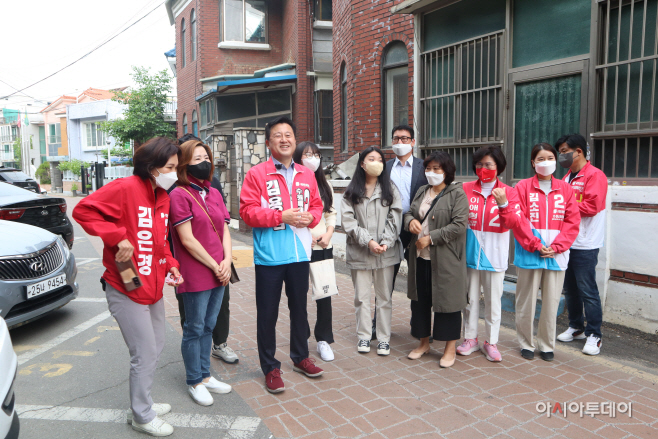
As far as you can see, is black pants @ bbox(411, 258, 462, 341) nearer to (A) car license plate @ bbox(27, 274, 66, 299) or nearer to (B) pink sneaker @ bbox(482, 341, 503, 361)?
(B) pink sneaker @ bbox(482, 341, 503, 361)

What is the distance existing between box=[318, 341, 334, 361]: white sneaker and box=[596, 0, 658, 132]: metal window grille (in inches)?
151

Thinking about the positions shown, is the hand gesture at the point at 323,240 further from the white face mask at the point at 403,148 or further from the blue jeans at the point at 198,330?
the white face mask at the point at 403,148

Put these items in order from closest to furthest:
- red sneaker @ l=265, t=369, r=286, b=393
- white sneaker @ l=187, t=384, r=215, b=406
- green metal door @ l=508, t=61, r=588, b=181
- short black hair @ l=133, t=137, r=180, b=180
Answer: short black hair @ l=133, t=137, r=180, b=180 < white sneaker @ l=187, t=384, r=215, b=406 < red sneaker @ l=265, t=369, r=286, b=393 < green metal door @ l=508, t=61, r=588, b=181

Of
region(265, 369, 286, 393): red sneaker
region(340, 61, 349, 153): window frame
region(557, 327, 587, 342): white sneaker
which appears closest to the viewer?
region(265, 369, 286, 393): red sneaker

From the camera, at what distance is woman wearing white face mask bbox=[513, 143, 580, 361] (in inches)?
162

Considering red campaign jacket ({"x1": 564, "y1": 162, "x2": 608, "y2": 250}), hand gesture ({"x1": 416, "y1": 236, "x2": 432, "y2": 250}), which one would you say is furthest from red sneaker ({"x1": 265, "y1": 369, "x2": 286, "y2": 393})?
red campaign jacket ({"x1": 564, "y1": 162, "x2": 608, "y2": 250})

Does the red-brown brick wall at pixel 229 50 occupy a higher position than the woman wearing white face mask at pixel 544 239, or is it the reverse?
the red-brown brick wall at pixel 229 50

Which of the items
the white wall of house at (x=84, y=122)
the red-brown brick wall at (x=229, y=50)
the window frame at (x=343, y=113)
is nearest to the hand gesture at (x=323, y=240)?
the window frame at (x=343, y=113)

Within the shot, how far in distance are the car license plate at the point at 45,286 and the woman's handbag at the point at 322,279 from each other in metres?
2.78

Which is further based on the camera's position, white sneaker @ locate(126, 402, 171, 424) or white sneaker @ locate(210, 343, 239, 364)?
white sneaker @ locate(210, 343, 239, 364)

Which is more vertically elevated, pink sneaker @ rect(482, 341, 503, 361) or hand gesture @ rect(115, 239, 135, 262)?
hand gesture @ rect(115, 239, 135, 262)

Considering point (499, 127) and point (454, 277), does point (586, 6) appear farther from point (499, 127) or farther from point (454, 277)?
point (454, 277)

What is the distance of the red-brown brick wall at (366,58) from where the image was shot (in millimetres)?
8273

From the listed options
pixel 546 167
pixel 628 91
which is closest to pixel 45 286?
pixel 546 167
